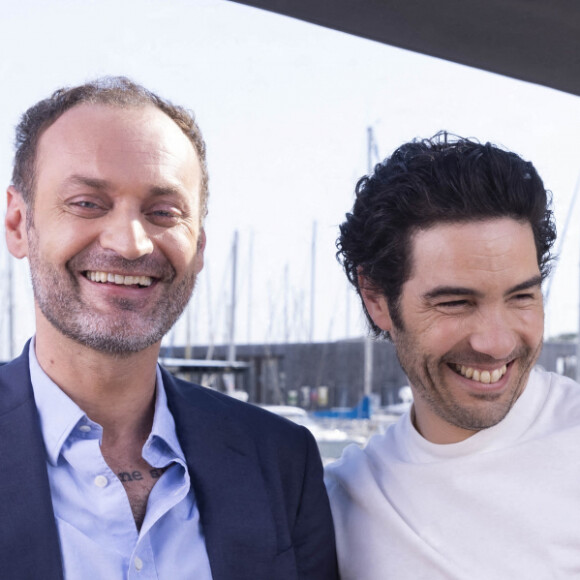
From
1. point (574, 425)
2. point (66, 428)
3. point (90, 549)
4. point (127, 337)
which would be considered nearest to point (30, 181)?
point (127, 337)

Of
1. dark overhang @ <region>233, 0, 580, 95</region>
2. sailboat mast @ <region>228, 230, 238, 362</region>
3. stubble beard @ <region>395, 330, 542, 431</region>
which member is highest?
dark overhang @ <region>233, 0, 580, 95</region>

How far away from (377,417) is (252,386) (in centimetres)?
402

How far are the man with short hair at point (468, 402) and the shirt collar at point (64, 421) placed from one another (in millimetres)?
543

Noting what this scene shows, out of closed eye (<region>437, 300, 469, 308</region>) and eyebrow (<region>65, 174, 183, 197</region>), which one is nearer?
eyebrow (<region>65, 174, 183, 197</region>)

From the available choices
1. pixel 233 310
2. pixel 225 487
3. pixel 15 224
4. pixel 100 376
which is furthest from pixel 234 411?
pixel 233 310

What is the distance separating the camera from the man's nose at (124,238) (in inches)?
72.5

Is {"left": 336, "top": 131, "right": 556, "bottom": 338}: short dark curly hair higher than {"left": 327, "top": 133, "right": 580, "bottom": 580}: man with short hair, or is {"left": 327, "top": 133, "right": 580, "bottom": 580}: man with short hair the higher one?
{"left": 336, "top": 131, "right": 556, "bottom": 338}: short dark curly hair

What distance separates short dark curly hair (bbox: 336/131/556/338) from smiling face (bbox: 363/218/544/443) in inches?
1.9

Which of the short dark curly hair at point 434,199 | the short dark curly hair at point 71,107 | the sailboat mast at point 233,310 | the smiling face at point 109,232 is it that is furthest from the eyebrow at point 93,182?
the sailboat mast at point 233,310

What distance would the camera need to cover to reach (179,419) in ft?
6.91

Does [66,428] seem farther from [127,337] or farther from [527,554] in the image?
[527,554]

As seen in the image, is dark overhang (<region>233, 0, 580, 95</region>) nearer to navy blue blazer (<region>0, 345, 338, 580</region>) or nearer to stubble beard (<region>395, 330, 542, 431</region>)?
stubble beard (<region>395, 330, 542, 431</region>)

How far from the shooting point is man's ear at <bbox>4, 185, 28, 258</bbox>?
2.00m

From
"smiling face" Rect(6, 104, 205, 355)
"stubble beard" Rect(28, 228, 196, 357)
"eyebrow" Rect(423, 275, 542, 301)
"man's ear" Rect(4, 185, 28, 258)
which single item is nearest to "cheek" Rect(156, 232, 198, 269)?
"smiling face" Rect(6, 104, 205, 355)
